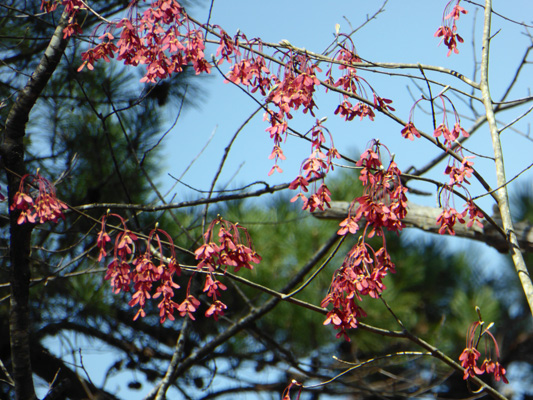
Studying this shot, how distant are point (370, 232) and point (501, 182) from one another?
23.9 inches

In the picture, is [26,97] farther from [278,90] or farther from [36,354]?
[36,354]

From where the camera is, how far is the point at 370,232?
1.88m

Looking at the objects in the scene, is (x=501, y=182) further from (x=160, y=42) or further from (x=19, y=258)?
(x=19, y=258)

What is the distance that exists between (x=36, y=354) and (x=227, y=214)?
1.66m

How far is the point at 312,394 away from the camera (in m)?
4.82

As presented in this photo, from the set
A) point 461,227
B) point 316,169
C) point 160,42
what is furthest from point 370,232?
point 461,227

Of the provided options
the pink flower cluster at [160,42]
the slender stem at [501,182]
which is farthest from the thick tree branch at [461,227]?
the pink flower cluster at [160,42]

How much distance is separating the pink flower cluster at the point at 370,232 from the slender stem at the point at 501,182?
455 mm

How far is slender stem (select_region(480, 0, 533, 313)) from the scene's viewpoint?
6.82ft

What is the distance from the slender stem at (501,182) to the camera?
2.08 m

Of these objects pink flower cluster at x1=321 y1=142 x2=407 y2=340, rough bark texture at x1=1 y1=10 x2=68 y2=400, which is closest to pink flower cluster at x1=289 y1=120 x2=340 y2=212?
pink flower cluster at x1=321 y1=142 x2=407 y2=340

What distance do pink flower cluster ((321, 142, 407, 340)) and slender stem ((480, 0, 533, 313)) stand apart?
0.46 meters

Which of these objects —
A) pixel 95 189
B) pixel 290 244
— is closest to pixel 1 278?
pixel 95 189

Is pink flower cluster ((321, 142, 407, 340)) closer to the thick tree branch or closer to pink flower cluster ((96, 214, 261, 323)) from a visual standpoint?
pink flower cluster ((96, 214, 261, 323))
